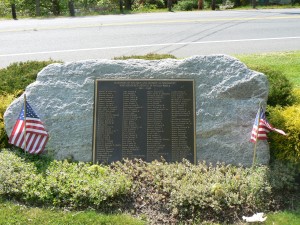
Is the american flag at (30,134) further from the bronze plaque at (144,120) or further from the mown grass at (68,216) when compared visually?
the mown grass at (68,216)

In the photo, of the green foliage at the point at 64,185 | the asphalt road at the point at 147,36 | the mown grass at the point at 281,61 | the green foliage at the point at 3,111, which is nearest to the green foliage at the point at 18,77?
the green foliage at the point at 3,111

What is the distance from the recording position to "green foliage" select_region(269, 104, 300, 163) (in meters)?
6.88

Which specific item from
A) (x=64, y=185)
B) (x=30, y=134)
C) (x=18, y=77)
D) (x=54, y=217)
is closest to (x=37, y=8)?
(x=18, y=77)

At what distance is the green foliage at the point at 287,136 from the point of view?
688cm

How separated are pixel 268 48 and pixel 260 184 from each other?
25.4ft

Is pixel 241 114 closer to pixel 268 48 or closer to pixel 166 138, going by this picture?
pixel 166 138

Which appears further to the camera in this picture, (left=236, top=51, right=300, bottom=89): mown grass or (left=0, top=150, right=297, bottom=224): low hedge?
(left=236, top=51, right=300, bottom=89): mown grass

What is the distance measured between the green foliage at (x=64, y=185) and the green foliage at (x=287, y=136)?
2287 mm

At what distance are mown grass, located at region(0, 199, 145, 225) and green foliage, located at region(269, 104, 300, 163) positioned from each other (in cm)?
239

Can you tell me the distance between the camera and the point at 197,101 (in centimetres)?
724

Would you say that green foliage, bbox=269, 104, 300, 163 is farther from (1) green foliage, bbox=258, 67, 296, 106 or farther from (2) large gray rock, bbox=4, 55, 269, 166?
(1) green foliage, bbox=258, 67, 296, 106

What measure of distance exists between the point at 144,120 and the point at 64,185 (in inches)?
62.2

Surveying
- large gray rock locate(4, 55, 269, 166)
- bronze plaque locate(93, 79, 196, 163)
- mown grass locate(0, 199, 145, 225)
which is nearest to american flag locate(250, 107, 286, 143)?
large gray rock locate(4, 55, 269, 166)

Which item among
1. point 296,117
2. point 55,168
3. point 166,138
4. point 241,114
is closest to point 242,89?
point 241,114
